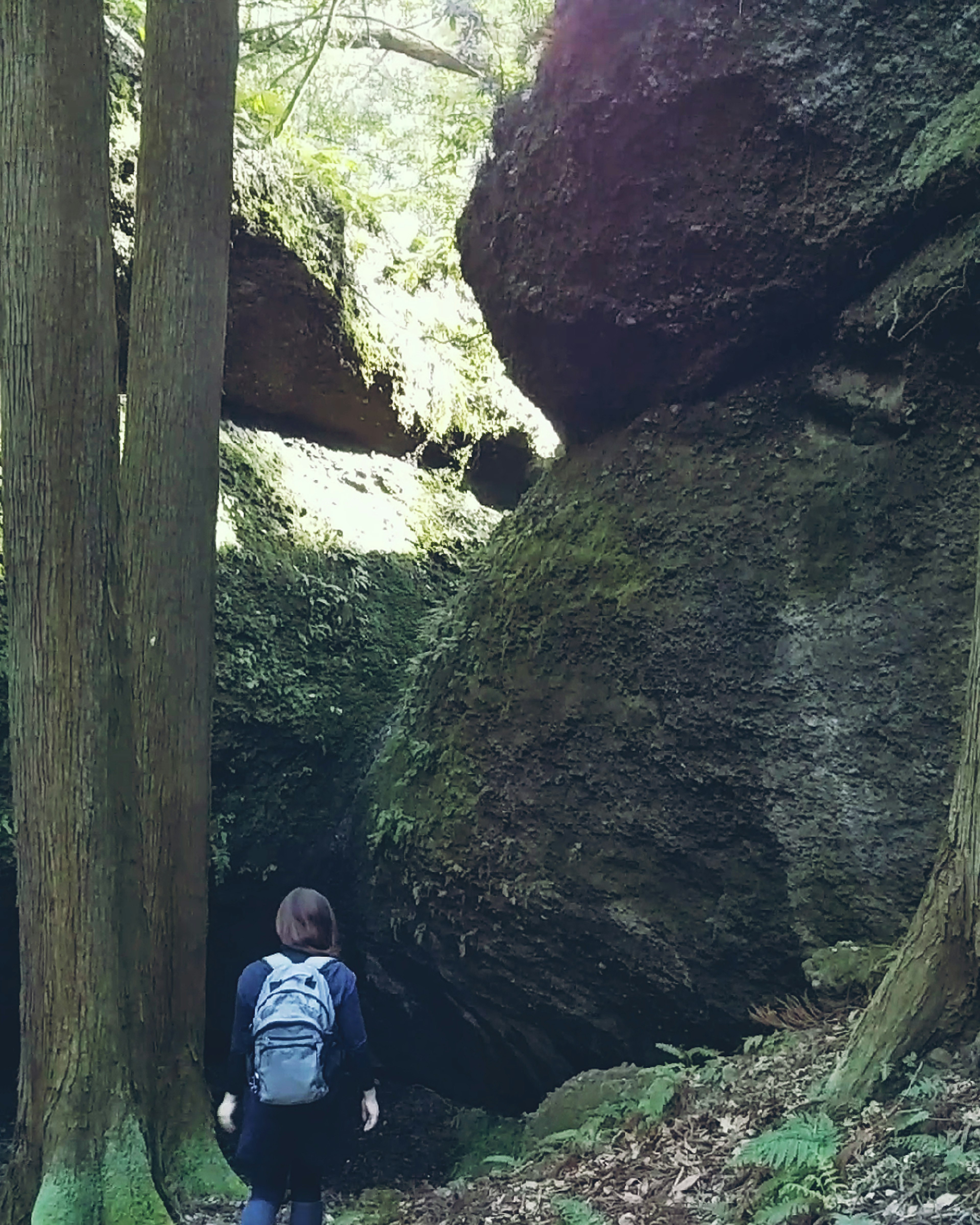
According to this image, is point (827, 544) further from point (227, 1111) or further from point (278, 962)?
point (227, 1111)

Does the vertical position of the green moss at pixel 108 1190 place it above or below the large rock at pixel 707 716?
below

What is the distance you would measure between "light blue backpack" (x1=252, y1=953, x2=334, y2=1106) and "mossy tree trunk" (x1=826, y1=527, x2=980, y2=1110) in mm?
1879

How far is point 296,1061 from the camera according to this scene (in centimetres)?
372

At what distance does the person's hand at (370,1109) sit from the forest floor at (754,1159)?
2.36 feet

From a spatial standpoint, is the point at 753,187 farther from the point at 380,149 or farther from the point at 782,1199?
the point at 380,149

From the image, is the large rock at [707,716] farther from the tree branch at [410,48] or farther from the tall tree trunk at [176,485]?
the tree branch at [410,48]

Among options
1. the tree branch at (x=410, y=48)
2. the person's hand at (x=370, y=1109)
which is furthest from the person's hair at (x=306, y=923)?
the tree branch at (x=410, y=48)

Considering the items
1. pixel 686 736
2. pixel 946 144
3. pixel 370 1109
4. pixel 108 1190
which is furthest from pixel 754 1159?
pixel 946 144

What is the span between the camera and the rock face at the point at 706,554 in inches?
199

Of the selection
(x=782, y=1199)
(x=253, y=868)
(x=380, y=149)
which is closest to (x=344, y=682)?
(x=253, y=868)

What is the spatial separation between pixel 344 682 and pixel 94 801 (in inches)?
134

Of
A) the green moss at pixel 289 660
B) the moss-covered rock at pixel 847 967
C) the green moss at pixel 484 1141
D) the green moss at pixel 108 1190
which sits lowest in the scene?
the green moss at pixel 484 1141

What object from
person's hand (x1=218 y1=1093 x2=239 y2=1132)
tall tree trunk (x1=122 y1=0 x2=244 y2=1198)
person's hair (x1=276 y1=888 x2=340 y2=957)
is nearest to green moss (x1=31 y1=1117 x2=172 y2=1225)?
person's hand (x1=218 y1=1093 x2=239 y2=1132)

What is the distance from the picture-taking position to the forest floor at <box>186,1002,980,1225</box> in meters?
2.91
